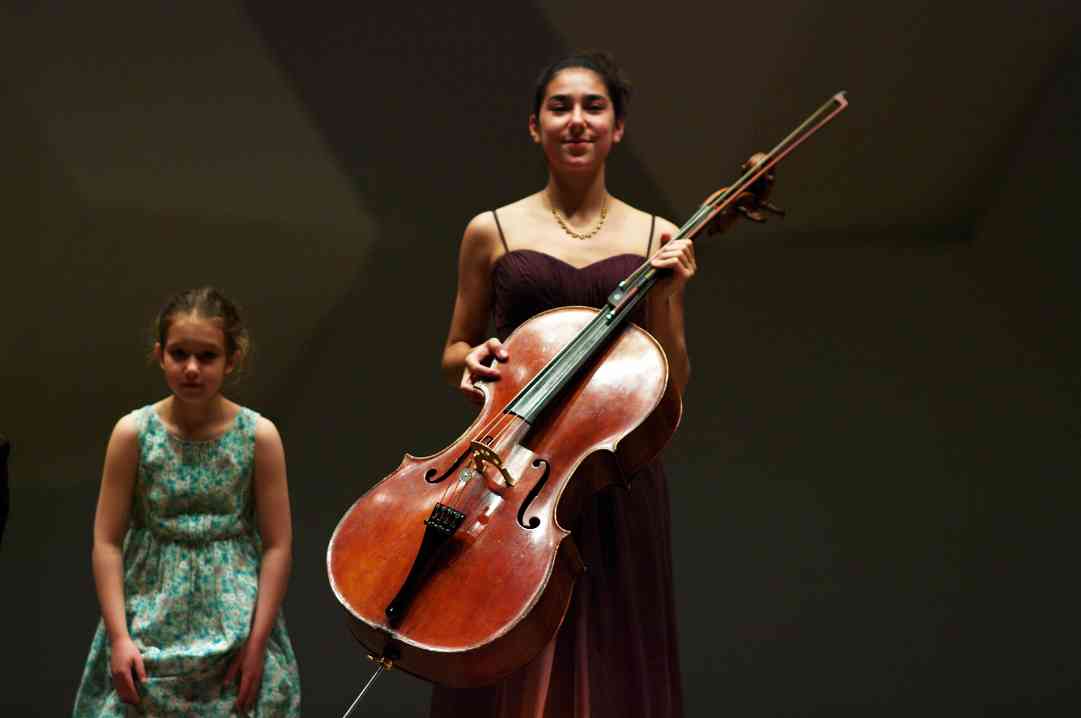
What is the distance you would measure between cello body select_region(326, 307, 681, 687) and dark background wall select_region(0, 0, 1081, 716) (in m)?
Answer: 1.13

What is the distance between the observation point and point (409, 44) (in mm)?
2814

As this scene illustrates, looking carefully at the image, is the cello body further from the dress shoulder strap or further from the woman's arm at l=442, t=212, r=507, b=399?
the dress shoulder strap

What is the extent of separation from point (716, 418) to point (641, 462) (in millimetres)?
1171

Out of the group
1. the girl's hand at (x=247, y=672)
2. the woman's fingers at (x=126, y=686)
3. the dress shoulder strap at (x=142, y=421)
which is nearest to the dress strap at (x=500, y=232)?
the dress shoulder strap at (x=142, y=421)

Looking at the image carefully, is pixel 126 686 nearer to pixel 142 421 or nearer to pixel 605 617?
pixel 142 421

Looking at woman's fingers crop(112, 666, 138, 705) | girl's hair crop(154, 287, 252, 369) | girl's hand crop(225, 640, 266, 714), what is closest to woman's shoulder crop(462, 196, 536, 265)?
girl's hair crop(154, 287, 252, 369)

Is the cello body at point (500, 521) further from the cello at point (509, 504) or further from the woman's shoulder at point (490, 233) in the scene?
the woman's shoulder at point (490, 233)

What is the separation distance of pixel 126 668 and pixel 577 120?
39.7 inches

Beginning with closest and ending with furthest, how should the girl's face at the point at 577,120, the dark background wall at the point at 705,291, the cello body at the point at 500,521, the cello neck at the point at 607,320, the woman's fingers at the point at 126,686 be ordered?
the cello body at the point at 500,521 < the cello neck at the point at 607,320 < the woman's fingers at the point at 126,686 < the girl's face at the point at 577,120 < the dark background wall at the point at 705,291

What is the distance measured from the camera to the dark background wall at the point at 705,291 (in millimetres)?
2756

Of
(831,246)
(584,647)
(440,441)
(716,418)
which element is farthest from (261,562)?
(831,246)

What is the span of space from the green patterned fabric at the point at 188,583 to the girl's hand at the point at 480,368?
0.35 metres

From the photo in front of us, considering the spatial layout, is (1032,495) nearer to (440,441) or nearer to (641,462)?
(440,441)

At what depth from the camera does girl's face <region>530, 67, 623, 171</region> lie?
6.42 feet
